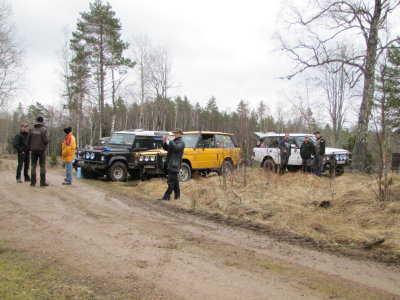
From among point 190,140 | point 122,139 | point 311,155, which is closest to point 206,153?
point 190,140

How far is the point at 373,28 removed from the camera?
1546 centimetres

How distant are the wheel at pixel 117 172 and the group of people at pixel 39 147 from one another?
1777 mm

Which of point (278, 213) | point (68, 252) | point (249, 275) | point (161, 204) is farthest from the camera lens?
point (161, 204)

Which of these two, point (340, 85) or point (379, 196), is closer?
point (379, 196)

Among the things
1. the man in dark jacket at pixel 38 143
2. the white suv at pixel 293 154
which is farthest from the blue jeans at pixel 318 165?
the man in dark jacket at pixel 38 143

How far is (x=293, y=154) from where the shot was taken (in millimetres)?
14055

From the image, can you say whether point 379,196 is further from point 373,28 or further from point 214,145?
point 373,28

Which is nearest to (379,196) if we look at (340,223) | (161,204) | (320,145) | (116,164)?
(340,223)

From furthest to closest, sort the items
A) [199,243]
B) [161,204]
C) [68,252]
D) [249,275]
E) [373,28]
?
[373,28] → [161,204] → [199,243] → [68,252] → [249,275]

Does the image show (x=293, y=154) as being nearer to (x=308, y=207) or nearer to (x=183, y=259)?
(x=308, y=207)

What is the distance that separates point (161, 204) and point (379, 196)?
15.7 ft

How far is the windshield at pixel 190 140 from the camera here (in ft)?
39.2

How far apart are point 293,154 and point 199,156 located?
15.0ft

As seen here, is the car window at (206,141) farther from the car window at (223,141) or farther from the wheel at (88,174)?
the wheel at (88,174)
